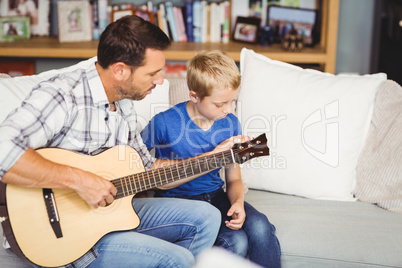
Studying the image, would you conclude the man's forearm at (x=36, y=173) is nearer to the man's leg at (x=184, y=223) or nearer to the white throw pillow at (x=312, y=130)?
the man's leg at (x=184, y=223)

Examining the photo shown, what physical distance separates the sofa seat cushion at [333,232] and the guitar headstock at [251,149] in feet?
1.01

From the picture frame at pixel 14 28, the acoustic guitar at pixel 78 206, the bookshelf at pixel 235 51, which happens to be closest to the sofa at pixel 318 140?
the acoustic guitar at pixel 78 206

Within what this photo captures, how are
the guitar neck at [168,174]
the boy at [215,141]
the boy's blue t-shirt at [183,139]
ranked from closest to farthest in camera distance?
the guitar neck at [168,174], the boy at [215,141], the boy's blue t-shirt at [183,139]

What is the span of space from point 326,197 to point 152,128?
736mm

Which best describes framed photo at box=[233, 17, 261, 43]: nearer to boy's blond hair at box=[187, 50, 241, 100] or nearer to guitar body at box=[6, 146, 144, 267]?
boy's blond hair at box=[187, 50, 241, 100]

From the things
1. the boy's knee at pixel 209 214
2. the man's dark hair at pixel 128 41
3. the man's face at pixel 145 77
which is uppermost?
the man's dark hair at pixel 128 41

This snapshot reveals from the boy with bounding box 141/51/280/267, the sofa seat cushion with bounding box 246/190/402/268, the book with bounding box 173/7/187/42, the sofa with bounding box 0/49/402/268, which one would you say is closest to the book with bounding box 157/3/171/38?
the book with bounding box 173/7/187/42

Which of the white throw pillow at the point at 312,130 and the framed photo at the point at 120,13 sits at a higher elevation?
the framed photo at the point at 120,13

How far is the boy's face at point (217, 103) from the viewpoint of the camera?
148 cm

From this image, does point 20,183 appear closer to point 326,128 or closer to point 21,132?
point 21,132

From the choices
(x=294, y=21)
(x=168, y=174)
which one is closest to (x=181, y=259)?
(x=168, y=174)

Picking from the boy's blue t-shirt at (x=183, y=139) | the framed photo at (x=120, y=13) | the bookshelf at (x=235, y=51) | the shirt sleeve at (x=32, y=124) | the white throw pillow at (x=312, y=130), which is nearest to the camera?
the shirt sleeve at (x=32, y=124)

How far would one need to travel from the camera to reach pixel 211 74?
1477 millimetres

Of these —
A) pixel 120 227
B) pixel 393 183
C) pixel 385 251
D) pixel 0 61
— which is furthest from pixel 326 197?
pixel 0 61
